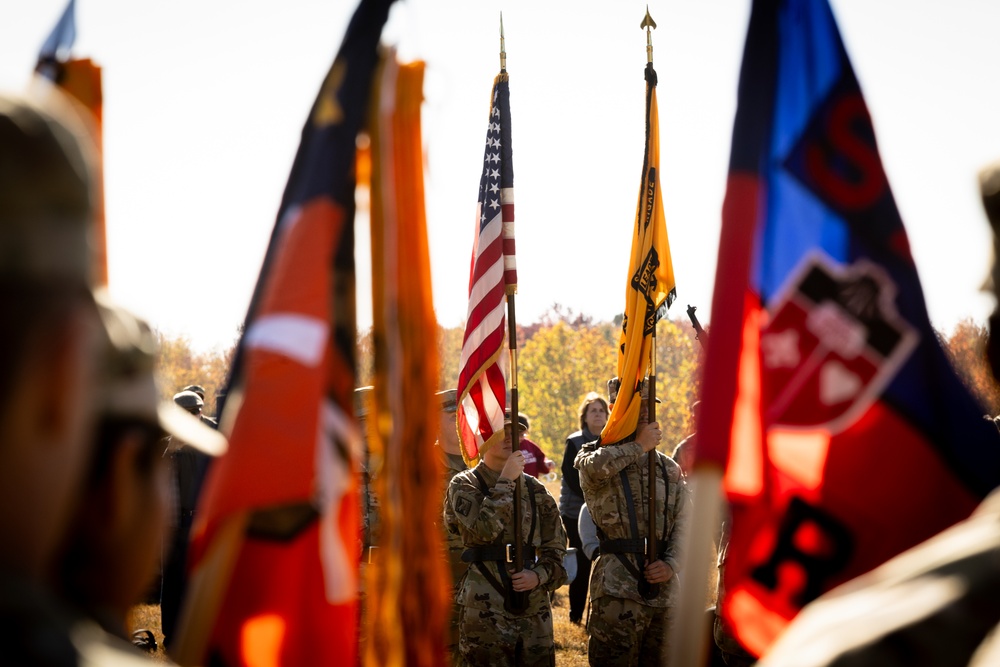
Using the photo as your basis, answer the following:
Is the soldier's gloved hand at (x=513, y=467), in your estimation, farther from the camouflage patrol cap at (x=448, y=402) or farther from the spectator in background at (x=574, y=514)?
the spectator in background at (x=574, y=514)

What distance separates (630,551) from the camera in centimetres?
682

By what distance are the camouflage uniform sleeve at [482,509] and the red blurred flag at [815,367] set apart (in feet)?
13.5

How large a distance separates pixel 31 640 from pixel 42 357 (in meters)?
0.28

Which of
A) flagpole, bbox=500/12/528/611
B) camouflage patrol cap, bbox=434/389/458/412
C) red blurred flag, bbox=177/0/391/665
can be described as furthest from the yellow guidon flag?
red blurred flag, bbox=177/0/391/665

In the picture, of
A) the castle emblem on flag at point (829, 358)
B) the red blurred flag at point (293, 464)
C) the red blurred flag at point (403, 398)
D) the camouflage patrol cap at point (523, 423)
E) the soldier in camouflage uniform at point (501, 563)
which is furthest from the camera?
the camouflage patrol cap at point (523, 423)

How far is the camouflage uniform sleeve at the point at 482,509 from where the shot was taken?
627cm

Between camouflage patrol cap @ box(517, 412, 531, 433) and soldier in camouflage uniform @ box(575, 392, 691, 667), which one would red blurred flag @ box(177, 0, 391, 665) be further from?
soldier in camouflage uniform @ box(575, 392, 691, 667)

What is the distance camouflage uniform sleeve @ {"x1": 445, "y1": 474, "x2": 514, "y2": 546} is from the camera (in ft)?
20.6

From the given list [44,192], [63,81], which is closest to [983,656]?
[44,192]

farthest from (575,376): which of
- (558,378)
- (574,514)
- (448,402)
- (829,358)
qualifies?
(829,358)

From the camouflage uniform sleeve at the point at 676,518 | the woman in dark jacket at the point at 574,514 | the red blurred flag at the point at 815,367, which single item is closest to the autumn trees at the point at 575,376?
the woman in dark jacket at the point at 574,514

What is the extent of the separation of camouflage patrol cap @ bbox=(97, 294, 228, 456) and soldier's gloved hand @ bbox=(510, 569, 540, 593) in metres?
5.07

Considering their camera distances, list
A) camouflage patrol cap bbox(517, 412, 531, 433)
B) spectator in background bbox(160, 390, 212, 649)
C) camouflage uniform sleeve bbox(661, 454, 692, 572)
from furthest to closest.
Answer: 1. spectator in background bbox(160, 390, 212, 649)
2. camouflage patrol cap bbox(517, 412, 531, 433)
3. camouflage uniform sleeve bbox(661, 454, 692, 572)

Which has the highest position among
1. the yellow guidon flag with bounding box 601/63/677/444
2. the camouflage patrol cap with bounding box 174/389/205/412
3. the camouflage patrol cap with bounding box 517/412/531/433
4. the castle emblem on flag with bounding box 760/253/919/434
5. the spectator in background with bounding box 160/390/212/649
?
the yellow guidon flag with bounding box 601/63/677/444
